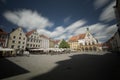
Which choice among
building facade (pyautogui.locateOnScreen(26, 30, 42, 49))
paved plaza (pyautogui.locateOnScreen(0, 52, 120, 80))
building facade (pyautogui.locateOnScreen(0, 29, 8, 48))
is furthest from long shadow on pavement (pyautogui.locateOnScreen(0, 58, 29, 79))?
building facade (pyautogui.locateOnScreen(26, 30, 42, 49))

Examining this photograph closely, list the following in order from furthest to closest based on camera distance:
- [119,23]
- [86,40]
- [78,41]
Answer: [78,41] < [86,40] < [119,23]

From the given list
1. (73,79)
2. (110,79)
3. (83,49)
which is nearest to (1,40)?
(73,79)

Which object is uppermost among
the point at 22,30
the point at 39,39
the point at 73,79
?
the point at 22,30

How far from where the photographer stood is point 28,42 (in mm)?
44469

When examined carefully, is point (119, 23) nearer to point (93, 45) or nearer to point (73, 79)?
point (73, 79)

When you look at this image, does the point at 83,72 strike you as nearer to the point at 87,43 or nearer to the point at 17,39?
the point at 17,39

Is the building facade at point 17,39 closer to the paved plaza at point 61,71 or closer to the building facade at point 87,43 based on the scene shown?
the paved plaza at point 61,71

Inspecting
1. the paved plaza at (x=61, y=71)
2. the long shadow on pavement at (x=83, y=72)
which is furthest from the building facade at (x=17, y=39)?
the long shadow on pavement at (x=83, y=72)

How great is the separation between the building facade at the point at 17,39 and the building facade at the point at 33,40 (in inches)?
136

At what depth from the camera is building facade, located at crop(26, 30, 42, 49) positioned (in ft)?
148

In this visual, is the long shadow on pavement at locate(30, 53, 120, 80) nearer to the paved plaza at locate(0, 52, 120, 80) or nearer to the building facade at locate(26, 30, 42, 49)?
the paved plaza at locate(0, 52, 120, 80)

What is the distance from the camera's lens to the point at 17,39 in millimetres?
39438

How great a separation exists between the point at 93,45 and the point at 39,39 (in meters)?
43.2

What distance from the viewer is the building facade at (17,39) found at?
3672 centimetres
